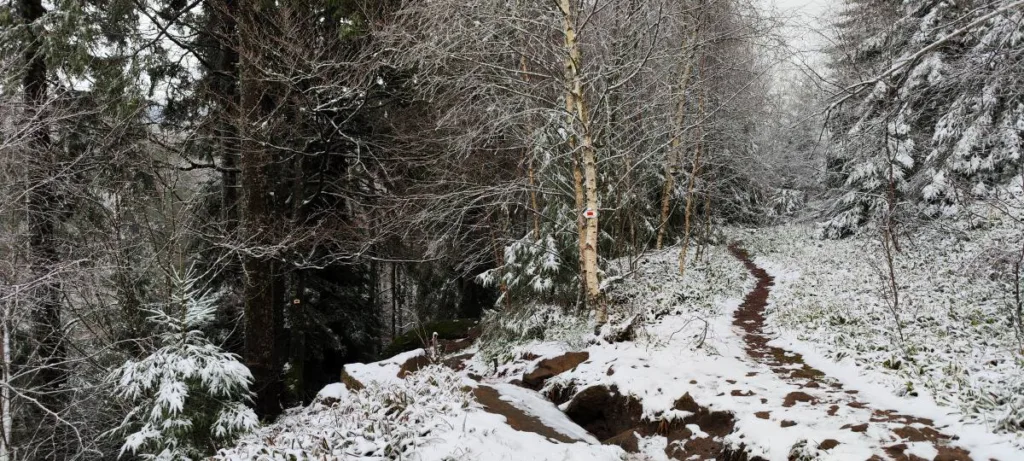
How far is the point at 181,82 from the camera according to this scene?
11016 millimetres

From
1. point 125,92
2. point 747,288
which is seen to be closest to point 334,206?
point 125,92

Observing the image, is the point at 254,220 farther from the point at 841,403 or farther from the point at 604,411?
the point at 841,403

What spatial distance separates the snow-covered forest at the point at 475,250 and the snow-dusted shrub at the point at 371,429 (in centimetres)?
4

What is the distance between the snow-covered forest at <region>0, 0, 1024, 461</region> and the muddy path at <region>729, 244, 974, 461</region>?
39 mm

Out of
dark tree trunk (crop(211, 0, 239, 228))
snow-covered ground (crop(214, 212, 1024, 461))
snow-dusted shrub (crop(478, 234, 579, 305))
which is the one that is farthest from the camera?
snow-dusted shrub (crop(478, 234, 579, 305))

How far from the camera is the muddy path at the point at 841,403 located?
379cm

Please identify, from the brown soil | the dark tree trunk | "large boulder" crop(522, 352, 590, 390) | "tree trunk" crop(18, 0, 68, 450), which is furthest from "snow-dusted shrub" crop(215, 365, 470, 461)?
the dark tree trunk

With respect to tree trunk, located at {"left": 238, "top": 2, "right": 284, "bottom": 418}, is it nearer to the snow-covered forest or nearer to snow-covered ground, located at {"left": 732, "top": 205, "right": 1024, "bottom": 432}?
the snow-covered forest

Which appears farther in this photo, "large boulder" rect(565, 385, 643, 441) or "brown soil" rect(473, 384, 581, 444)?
"large boulder" rect(565, 385, 643, 441)

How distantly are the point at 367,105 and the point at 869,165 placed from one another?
15.1m

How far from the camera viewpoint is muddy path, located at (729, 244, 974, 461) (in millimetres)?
3792

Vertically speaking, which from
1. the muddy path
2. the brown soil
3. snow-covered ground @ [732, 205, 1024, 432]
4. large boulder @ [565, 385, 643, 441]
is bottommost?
large boulder @ [565, 385, 643, 441]

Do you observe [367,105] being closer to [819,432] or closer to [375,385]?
[375,385]

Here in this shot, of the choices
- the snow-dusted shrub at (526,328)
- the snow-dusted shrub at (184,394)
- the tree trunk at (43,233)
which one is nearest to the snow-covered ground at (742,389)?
the snow-dusted shrub at (526,328)
